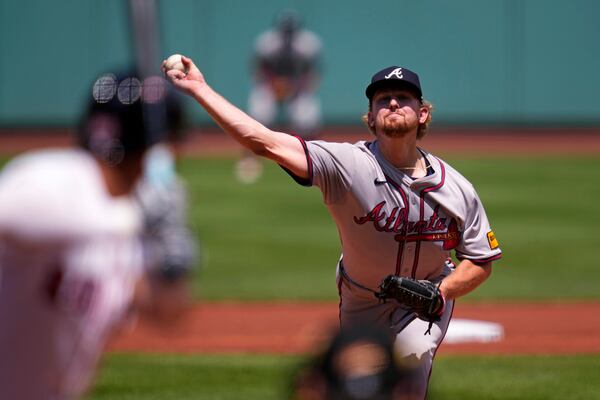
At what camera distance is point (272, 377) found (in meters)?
8.05

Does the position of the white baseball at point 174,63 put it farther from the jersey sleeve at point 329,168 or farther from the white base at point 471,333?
the white base at point 471,333

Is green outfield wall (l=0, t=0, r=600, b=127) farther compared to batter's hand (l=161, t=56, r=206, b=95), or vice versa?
green outfield wall (l=0, t=0, r=600, b=127)

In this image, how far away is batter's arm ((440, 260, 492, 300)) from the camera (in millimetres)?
5652

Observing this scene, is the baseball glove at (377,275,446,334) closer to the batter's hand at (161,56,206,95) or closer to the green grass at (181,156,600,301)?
the batter's hand at (161,56,206,95)

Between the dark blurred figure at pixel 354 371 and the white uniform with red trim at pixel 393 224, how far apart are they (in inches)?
125

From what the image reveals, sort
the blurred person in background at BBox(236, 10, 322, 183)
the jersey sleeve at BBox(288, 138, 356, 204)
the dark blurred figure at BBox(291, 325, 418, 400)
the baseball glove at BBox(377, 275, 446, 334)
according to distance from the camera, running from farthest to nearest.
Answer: the blurred person in background at BBox(236, 10, 322, 183) → the jersey sleeve at BBox(288, 138, 356, 204) → the baseball glove at BBox(377, 275, 446, 334) → the dark blurred figure at BBox(291, 325, 418, 400)

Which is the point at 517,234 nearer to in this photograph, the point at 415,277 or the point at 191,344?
the point at 191,344

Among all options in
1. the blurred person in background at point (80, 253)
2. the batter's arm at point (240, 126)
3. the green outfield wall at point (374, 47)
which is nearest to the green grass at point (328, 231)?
the green outfield wall at point (374, 47)

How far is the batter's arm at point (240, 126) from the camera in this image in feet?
16.7

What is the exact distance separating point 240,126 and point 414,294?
118cm

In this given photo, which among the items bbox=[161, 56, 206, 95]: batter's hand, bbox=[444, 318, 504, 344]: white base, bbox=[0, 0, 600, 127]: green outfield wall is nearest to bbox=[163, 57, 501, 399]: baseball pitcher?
bbox=[161, 56, 206, 95]: batter's hand

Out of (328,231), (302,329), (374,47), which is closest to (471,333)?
(302,329)

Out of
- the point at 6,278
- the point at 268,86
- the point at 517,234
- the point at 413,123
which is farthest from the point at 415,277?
the point at 268,86

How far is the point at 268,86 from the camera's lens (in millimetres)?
23391
